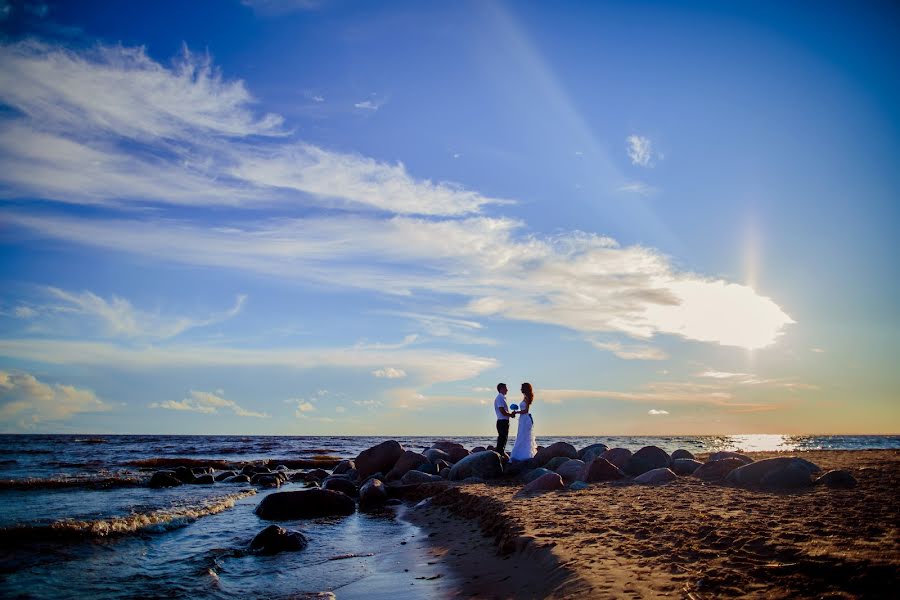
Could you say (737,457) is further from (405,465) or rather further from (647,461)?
(405,465)

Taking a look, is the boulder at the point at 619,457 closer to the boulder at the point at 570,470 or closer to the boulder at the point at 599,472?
the boulder at the point at 570,470

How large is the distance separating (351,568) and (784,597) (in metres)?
5.47

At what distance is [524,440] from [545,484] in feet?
12.2

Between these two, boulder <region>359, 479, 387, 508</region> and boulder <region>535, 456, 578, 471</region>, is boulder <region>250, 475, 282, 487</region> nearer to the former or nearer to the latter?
boulder <region>359, 479, 387, 508</region>

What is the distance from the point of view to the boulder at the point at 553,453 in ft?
51.3

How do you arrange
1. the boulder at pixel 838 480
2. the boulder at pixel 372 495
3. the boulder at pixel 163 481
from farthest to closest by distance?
the boulder at pixel 163 481, the boulder at pixel 372 495, the boulder at pixel 838 480

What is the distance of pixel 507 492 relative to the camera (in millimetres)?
10906

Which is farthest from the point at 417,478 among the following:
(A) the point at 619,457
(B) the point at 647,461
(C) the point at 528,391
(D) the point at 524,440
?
(B) the point at 647,461

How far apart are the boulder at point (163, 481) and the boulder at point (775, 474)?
736 inches

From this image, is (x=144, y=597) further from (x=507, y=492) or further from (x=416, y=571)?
(x=507, y=492)

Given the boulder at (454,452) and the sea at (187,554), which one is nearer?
the sea at (187,554)

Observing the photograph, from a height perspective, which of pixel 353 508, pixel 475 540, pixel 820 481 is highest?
pixel 820 481

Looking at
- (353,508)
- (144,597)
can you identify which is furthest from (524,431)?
(144,597)

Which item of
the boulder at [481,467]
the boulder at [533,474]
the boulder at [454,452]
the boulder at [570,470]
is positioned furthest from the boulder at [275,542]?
the boulder at [454,452]
